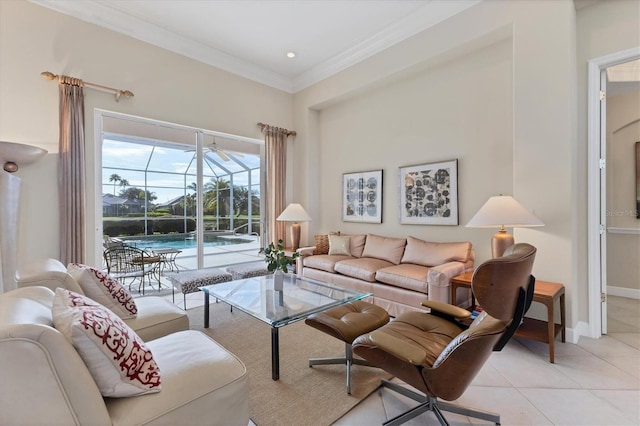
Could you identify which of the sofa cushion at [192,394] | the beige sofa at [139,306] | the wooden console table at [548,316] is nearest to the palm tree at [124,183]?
the beige sofa at [139,306]

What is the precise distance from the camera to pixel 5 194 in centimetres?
266

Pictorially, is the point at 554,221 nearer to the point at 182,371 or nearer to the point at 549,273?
the point at 549,273

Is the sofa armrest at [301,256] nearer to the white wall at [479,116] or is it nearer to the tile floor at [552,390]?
the white wall at [479,116]

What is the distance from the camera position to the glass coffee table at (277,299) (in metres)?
2.14

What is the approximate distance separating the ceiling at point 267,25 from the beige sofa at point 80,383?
3481 millimetres

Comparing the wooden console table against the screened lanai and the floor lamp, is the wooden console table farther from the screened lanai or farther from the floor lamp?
the floor lamp

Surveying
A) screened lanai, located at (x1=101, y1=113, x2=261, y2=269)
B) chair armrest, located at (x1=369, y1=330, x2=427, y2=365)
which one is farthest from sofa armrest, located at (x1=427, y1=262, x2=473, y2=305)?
screened lanai, located at (x1=101, y1=113, x2=261, y2=269)

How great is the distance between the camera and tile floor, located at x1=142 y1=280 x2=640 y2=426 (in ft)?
5.66

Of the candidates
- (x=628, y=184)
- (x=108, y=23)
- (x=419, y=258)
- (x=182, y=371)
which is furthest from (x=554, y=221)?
(x=108, y=23)

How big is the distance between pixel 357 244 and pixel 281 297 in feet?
6.57

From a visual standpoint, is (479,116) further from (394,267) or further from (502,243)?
(394,267)

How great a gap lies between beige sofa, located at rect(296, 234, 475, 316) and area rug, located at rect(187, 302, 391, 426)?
900mm

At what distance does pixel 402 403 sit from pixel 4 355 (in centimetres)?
193

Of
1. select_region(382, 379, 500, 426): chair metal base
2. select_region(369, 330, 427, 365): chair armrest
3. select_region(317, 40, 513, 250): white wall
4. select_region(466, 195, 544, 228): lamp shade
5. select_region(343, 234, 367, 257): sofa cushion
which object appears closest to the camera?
select_region(369, 330, 427, 365): chair armrest
